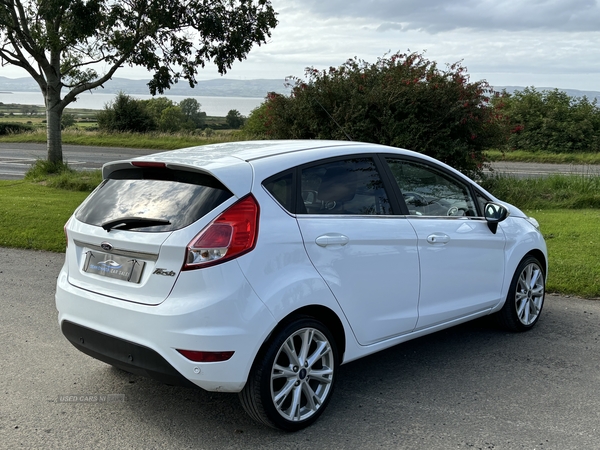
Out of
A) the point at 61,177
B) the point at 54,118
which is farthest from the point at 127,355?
the point at 54,118

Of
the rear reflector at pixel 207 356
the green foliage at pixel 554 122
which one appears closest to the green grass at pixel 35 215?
the rear reflector at pixel 207 356

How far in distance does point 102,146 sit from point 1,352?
3038cm

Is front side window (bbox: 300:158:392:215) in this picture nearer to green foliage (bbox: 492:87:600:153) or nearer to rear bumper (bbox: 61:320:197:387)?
rear bumper (bbox: 61:320:197:387)

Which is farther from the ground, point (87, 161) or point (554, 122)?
point (554, 122)

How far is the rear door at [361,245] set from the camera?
12.9ft

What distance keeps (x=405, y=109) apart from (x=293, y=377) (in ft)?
32.7

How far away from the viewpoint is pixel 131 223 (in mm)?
3775

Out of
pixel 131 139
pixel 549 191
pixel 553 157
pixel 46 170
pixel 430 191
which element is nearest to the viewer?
pixel 430 191

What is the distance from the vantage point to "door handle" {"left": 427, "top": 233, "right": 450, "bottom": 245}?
4605 mm

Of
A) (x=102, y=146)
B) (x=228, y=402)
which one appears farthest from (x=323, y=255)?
(x=102, y=146)

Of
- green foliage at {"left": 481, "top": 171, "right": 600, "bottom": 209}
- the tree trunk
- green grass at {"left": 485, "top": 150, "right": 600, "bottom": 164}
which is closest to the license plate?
green foliage at {"left": 481, "top": 171, "right": 600, "bottom": 209}

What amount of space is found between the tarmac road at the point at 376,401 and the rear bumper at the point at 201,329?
451 millimetres

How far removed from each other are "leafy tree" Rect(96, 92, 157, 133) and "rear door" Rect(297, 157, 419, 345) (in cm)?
3755

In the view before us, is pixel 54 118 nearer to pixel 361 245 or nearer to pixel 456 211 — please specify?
pixel 456 211
